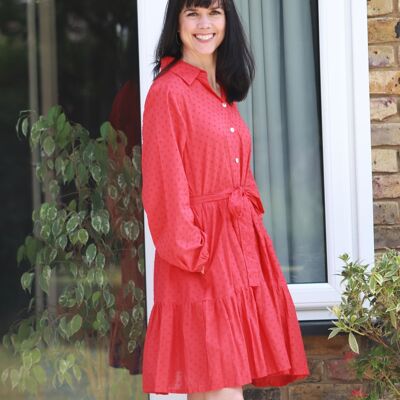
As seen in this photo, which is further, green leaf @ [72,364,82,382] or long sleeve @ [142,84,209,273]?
green leaf @ [72,364,82,382]

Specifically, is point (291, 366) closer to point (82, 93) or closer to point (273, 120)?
point (273, 120)

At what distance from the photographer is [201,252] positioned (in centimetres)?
304

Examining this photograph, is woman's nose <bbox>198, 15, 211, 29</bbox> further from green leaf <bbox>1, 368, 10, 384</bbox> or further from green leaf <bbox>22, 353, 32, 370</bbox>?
green leaf <bbox>1, 368, 10, 384</bbox>

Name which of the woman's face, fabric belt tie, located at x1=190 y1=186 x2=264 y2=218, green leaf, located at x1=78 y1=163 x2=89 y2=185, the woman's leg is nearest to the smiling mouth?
the woman's face

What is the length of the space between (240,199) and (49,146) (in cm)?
127

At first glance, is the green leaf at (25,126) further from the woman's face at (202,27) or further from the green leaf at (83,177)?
the woman's face at (202,27)

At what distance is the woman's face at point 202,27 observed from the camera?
3.17 meters

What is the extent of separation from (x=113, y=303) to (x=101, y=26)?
1126 mm

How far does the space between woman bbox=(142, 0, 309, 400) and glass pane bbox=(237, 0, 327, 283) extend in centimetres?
74

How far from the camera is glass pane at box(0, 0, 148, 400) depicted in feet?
13.6

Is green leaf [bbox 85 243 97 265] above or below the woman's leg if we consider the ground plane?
above

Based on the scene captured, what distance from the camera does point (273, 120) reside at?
4.04 metres

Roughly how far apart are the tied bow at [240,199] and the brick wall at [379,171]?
82 cm

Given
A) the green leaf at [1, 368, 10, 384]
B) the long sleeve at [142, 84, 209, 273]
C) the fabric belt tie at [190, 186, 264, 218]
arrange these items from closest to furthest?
1. the long sleeve at [142, 84, 209, 273]
2. the fabric belt tie at [190, 186, 264, 218]
3. the green leaf at [1, 368, 10, 384]
